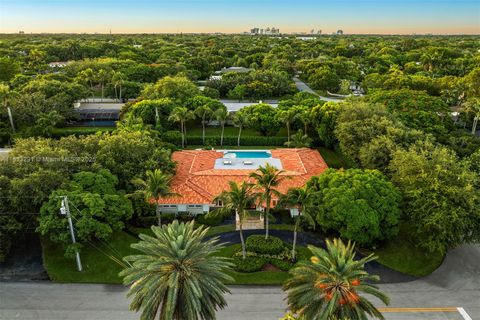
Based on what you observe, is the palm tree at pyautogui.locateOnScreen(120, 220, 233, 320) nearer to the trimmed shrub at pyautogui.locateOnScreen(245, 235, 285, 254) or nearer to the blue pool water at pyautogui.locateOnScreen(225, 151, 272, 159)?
the trimmed shrub at pyautogui.locateOnScreen(245, 235, 285, 254)

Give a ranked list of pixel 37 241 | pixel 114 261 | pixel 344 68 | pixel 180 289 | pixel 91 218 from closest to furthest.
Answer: pixel 180 289
pixel 91 218
pixel 114 261
pixel 37 241
pixel 344 68

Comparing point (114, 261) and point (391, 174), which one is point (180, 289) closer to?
point (114, 261)

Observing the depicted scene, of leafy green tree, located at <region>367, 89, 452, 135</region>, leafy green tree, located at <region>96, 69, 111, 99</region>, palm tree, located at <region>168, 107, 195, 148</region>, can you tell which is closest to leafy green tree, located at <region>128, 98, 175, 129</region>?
palm tree, located at <region>168, 107, 195, 148</region>

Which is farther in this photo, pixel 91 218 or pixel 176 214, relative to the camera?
pixel 176 214

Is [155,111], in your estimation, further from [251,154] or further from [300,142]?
[300,142]

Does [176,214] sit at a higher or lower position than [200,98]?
lower

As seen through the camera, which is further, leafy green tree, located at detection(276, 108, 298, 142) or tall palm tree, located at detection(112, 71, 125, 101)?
tall palm tree, located at detection(112, 71, 125, 101)

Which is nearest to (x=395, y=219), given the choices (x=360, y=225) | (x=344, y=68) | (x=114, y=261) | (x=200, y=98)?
(x=360, y=225)

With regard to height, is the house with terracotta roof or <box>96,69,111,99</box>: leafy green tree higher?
<box>96,69,111,99</box>: leafy green tree
